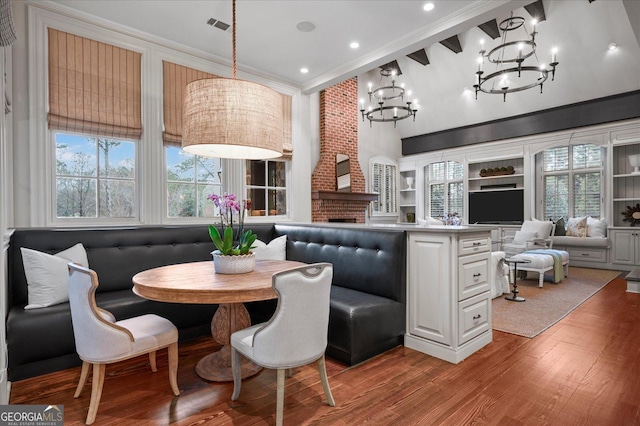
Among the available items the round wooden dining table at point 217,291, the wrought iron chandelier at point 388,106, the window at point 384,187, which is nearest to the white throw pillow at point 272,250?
the round wooden dining table at point 217,291

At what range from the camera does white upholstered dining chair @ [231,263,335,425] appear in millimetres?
1681

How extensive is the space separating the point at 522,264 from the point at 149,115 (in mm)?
5529

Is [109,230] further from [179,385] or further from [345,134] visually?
[345,134]

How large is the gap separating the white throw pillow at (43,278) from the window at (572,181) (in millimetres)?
8757

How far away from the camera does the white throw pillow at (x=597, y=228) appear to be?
663cm

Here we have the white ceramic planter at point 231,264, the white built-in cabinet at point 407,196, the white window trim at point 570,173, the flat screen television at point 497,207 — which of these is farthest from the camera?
the white built-in cabinet at point 407,196

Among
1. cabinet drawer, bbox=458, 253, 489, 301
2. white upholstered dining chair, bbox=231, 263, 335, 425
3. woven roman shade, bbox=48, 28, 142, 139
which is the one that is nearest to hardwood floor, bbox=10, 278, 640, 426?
white upholstered dining chair, bbox=231, 263, 335, 425

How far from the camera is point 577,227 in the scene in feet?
22.8

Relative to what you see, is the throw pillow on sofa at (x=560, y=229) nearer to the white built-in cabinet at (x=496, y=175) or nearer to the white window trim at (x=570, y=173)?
the white window trim at (x=570, y=173)

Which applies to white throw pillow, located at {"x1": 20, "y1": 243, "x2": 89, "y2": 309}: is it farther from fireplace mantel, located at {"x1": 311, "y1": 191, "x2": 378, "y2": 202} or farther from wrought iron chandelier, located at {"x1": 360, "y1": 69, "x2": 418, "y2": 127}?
wrought iron chandelier, located at {"x1": 360, "y1": 69, "x2": 418, "y2": 127}

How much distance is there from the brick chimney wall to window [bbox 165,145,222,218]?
95.2 inches

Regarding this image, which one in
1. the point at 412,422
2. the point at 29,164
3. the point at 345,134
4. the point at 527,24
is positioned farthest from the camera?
the point at 345,134

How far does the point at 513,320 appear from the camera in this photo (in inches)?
141

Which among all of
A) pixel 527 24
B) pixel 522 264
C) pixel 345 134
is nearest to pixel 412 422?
pixel 522 264
